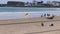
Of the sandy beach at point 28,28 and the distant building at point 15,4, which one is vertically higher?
the sandy beach at point 28,28

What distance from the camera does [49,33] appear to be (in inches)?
355

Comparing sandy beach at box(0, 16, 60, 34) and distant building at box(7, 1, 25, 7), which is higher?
sandy beach at box(0, 16, 60, 34)

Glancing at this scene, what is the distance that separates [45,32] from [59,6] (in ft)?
138

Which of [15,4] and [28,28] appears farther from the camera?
[15,4]

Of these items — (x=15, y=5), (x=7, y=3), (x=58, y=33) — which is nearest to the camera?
(x=58, y=33)

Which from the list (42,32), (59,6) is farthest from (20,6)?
(42,32)

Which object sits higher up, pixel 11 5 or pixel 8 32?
pixel 8 32

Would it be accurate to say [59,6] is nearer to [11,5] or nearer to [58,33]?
[11,5]

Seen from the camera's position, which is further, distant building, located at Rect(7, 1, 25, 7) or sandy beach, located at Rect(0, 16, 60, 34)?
distant building, located at Rect(7, 1, 25, 7)

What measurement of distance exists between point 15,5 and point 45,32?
41.2m

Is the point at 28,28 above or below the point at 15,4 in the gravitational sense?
above

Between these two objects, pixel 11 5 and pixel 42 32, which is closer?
pixel 42 32

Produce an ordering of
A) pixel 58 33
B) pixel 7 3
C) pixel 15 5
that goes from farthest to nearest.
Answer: pixel 15 5, pixel 7 3, pixel 58 33

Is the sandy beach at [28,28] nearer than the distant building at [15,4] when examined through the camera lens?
Yes
